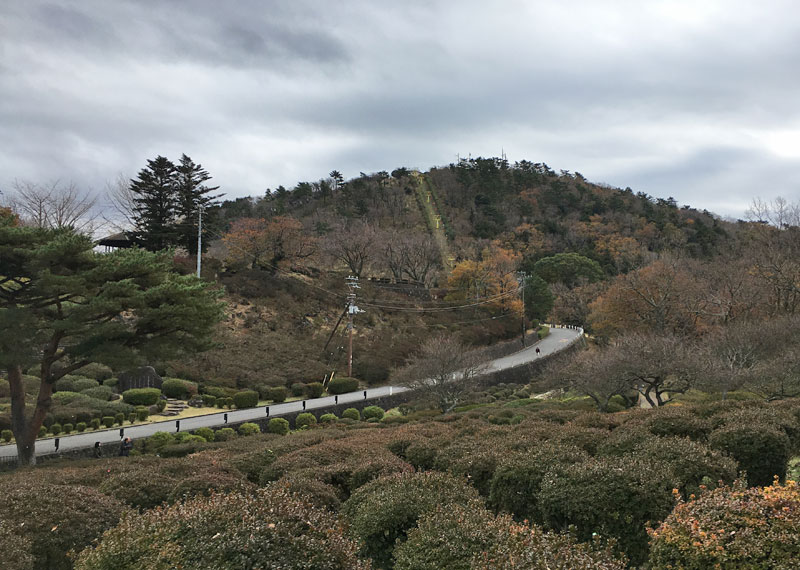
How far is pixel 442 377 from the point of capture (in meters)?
29.3

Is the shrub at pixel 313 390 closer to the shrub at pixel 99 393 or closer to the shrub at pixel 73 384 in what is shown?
the shrub at pixel 99 393

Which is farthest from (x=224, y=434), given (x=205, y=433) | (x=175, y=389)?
(x=175, y=389)

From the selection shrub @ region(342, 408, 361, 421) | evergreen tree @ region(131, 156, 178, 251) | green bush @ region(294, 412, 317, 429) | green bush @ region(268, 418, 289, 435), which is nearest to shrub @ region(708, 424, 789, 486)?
green bush @ region(268, 418, 289, 435)

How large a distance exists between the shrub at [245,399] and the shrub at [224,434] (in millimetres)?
6293

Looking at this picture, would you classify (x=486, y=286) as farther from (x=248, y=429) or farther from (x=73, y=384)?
(x=73, y=384)

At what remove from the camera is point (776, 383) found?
1947 cm

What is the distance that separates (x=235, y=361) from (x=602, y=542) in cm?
3153

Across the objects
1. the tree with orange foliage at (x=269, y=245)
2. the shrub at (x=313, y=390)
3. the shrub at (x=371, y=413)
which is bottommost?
the shrub at (x=371, y=413)

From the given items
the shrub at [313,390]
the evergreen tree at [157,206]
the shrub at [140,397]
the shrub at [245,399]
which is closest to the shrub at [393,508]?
the shrub at [140,397]

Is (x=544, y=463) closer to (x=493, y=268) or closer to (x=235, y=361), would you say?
(x=235, y=361)

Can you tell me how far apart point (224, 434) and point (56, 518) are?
16.6 metres

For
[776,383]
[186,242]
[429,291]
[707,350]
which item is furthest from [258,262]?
[776,383]

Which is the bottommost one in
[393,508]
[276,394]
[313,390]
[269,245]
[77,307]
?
[313,390]

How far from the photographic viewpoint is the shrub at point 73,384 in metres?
26.8
